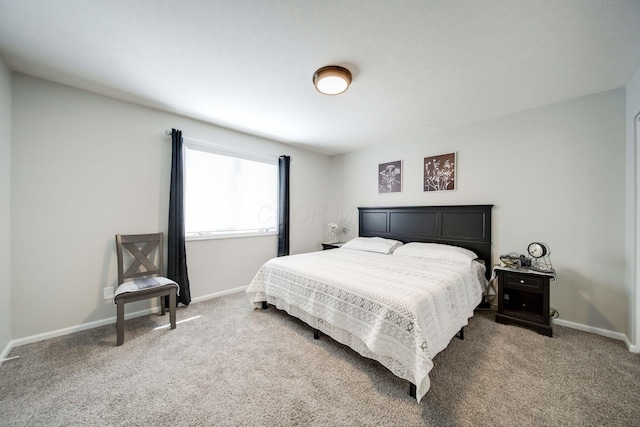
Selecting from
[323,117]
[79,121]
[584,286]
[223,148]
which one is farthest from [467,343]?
[79,121]

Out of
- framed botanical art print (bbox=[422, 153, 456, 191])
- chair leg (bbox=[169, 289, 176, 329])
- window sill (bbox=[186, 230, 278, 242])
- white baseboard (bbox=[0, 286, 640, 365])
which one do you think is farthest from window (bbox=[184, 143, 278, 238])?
framed botanical art print (bbox=[422, 153, 456, 191])

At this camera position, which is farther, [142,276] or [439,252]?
[439,252]

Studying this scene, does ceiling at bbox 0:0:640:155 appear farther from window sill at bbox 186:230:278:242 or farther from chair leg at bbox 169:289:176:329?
chair leg at bbox 169:289:176:329

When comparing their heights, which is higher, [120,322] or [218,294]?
[120,322]

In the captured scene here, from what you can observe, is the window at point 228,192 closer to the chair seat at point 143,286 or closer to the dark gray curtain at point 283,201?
the dark gray curtain at point 283,201

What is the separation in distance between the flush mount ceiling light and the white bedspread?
Answer: 1.82m

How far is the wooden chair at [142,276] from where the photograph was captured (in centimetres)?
224

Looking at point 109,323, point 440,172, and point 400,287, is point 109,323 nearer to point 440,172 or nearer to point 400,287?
point 400,287

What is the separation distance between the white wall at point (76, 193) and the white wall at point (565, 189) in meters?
4.15

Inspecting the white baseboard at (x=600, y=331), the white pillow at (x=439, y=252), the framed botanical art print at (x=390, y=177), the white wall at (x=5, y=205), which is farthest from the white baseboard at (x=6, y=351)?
the white baseboard at (x=600, y=331)

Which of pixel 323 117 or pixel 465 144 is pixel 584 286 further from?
pixel 323 117

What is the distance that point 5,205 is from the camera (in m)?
2.05

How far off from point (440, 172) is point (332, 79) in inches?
93.4

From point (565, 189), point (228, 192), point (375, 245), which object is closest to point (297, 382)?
point (375, 245)
